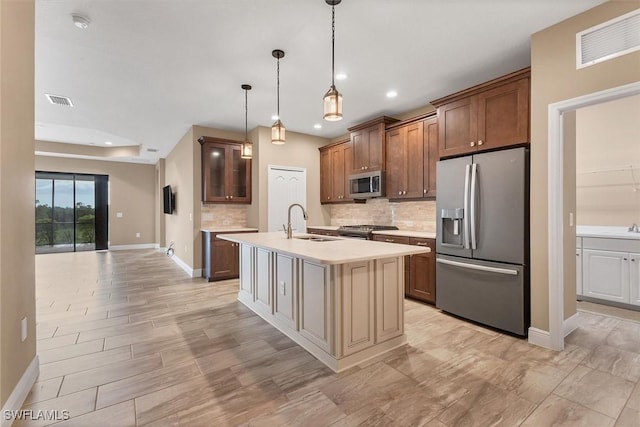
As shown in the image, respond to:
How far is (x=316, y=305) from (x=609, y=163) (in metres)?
4.48

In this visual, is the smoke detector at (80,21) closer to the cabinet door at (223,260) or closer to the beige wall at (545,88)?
the cabinet door at (223,260)

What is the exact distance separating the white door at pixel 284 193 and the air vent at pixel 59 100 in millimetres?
3072

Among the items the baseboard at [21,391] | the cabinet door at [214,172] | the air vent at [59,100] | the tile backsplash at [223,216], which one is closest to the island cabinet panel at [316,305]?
the baseboard at [21,391]

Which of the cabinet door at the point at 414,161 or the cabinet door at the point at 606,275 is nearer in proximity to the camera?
the cabinet door at the point at 606,275

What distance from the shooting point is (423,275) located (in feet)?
12.3

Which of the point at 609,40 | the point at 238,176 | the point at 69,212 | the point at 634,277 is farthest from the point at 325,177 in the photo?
the point at 69,212

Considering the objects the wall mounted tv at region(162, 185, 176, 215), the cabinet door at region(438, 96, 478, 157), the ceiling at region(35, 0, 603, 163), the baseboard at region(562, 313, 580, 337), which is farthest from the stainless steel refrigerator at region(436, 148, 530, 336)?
the wall mounted tv at region(162, 185, 176, 215)

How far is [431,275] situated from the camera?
362cm

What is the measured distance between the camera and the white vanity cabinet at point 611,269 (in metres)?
3.38

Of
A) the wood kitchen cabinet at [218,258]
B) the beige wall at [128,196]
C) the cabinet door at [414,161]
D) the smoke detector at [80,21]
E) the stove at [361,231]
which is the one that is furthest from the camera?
the beige wall at [128,196]

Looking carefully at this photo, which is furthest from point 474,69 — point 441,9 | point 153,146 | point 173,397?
point 153,146

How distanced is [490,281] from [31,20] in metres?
4.27

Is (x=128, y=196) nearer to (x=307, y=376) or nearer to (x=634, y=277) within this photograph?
(x=307, y=376)

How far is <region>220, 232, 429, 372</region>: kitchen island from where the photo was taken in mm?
2201
